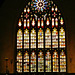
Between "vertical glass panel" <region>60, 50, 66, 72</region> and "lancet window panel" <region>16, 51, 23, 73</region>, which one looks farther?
"lancet window panel" <region>16, 51, 23, 73</region>

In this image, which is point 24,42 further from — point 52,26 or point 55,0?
point 55,0

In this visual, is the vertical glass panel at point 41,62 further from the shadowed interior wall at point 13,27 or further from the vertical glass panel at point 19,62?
the shadowed interior wall at point 13,27

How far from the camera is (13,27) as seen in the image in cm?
1827

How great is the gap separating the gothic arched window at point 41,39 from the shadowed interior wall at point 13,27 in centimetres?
35

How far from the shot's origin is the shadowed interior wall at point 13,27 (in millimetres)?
17719

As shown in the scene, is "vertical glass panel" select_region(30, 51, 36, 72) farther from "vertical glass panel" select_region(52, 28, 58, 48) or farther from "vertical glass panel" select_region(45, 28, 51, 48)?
"vertical glass panel" select_region(52, 28, 58, 48)

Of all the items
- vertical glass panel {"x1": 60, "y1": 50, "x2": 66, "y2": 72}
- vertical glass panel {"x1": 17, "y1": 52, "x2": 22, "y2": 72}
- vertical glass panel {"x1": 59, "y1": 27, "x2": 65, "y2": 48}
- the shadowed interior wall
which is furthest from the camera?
vertical glass panel {"x1": 17, "y1": 52, "x2": 22, "y2": 72}

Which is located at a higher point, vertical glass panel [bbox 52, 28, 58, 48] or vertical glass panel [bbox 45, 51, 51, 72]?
vertical glass panel [bbox 52, 28, 58, 48]

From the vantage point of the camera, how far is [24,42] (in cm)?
1844

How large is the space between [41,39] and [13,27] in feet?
6.05

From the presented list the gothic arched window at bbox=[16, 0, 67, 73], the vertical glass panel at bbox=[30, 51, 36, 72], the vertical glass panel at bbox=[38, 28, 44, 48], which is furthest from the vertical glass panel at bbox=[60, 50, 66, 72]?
the vertical glass panel at bbox=[30, 51, 36, 72]

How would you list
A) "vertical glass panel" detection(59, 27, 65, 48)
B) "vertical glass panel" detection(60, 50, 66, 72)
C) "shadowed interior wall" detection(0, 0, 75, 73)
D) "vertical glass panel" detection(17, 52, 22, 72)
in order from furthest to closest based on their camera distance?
"vertical glass panel" detection(17, 52, 22, 72) < "vertical glass panel" detection(59, 27, 65, 48) < "vertical glass panel" detection(60, 50, 66, 72) < "shadowed interior wall" detection(0, 0, 75, 73)

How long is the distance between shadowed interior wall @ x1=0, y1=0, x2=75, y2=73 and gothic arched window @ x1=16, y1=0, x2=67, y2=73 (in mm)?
354

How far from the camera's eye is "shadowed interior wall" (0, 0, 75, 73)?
17719 mm
